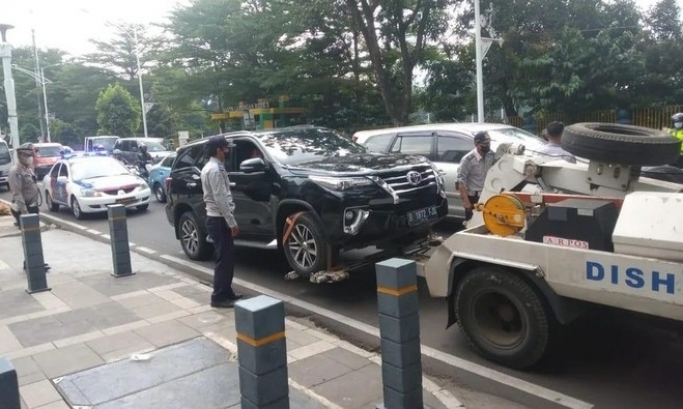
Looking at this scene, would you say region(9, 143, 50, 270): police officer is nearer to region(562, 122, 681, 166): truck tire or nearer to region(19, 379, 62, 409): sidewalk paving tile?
region(19, 379, 62, 409): sidewalk paving tile

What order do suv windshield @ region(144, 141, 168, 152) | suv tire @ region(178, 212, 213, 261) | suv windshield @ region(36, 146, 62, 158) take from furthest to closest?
suv windshield @ region(36, 146, 62, 158)
suv windshield @ region(144, 141, 168, 152)
suv tire @ region(178, 212, 213, 261)

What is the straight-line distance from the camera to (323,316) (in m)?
5.89

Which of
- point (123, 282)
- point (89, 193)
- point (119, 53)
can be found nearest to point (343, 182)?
point (123, 282)

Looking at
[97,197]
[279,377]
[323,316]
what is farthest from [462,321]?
[97,197]

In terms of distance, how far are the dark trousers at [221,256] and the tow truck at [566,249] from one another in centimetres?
237

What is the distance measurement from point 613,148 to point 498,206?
933 millimetres

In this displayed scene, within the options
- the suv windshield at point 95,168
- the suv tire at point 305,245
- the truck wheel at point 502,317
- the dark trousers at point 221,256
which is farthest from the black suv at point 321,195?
the suv windshield at point 95,168

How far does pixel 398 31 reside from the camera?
20484 mm

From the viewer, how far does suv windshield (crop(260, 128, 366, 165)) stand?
6957mm

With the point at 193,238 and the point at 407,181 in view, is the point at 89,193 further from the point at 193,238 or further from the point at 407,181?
the point at 407,181

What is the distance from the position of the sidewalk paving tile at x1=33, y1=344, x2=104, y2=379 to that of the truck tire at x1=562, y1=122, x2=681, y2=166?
4216 mm

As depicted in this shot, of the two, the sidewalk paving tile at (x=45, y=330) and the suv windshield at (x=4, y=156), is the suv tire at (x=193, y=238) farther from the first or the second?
the suv windshield at (x=4, y=156)

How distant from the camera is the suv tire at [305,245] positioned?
5.98 meters

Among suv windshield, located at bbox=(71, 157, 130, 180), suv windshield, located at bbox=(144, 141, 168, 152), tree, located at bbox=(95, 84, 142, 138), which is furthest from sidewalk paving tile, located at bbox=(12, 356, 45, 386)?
tree, located at bbox=(95, 84, 142, 138)
